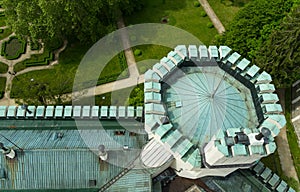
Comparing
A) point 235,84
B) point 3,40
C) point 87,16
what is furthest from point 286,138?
point 3,40

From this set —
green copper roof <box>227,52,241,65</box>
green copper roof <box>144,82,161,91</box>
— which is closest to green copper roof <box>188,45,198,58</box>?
green copper roof <box>227,52,241,65</box>

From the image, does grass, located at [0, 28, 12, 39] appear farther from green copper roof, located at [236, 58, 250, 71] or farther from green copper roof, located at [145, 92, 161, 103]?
green copper roof, located at [236, 58, 250, 71]

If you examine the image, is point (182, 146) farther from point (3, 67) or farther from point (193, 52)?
point (3, 67)

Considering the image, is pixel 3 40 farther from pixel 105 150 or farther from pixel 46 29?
pixel 105 150

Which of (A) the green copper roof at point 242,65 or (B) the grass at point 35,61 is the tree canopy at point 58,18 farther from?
(A) the green copper roof at point 242,65

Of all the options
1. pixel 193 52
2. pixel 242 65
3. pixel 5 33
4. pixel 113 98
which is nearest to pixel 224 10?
pixel 113 98

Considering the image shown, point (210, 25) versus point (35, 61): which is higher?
point (210, 25)
